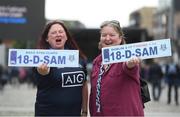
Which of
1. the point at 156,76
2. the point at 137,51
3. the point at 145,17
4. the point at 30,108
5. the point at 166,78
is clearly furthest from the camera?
the point at 145,17

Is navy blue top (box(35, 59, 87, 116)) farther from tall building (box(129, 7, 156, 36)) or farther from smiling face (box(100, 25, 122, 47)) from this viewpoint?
tall building (box(129, 7, 156, 36))

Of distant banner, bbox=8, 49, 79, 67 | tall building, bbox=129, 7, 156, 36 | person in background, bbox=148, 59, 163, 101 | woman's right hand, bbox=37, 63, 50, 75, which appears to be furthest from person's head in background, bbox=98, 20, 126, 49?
tall building, bbox=129, 7, 156, 36

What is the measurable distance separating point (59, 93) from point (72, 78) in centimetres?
Result: 18

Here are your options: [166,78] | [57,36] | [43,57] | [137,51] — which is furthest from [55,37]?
[166,78]

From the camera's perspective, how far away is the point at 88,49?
56656mm

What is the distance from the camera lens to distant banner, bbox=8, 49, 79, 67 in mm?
5281

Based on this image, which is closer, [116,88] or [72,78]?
[116,88]

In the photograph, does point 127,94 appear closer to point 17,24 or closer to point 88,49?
point 17,24

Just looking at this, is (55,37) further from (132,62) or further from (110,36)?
(132,62)

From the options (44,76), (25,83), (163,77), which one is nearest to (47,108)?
(44,76)

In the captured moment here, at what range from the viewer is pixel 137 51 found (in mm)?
5090

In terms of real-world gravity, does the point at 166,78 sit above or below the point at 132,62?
above

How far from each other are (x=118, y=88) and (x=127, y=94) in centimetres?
9

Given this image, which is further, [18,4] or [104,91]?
[18,4]
